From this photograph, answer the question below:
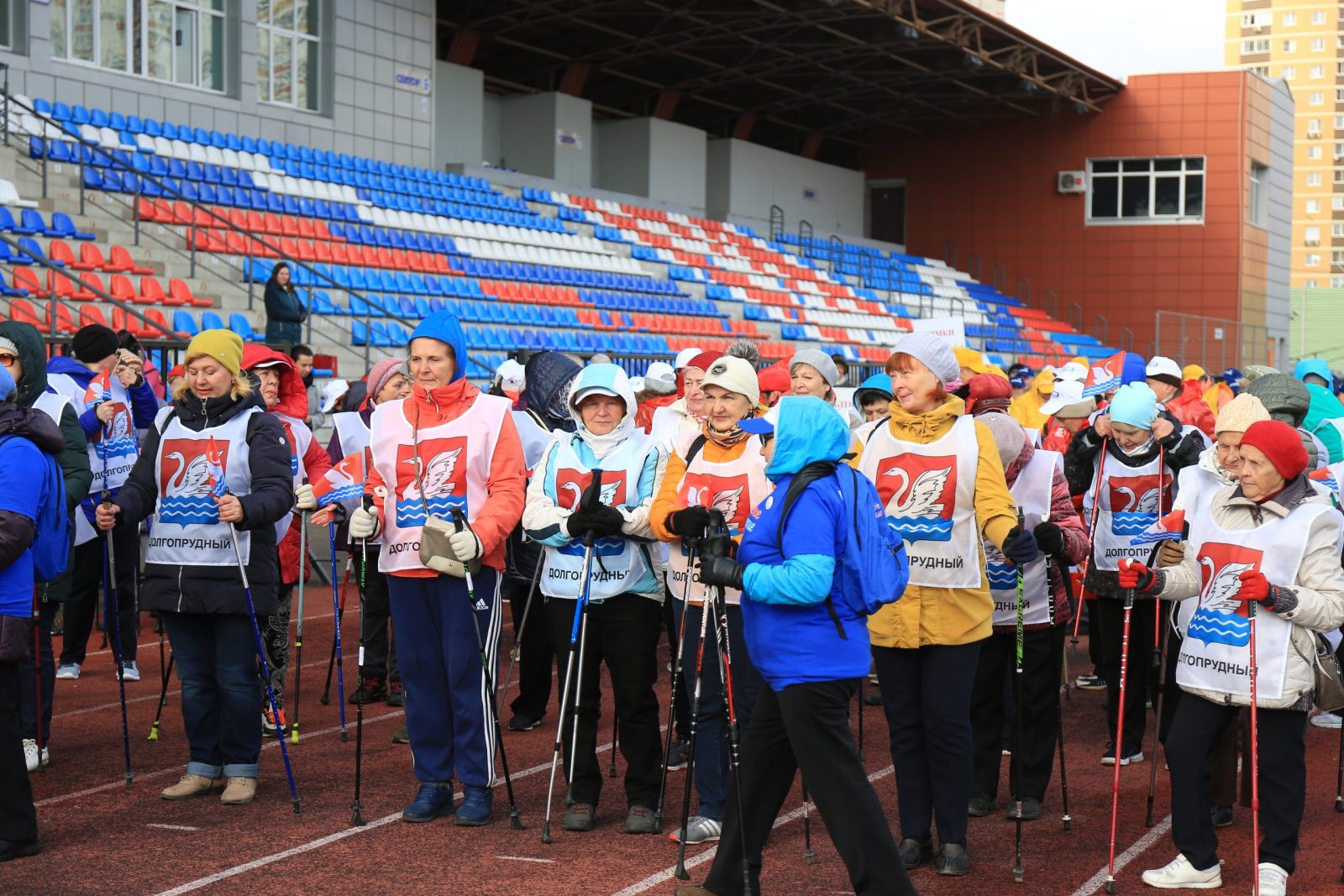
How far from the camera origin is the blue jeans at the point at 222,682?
6.32 meters

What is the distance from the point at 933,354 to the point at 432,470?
7.12 ft

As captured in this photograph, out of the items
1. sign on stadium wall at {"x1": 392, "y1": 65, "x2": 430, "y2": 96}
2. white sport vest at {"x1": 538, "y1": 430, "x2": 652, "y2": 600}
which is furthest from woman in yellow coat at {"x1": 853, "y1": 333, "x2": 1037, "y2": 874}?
sign on stadium wall at {"x1": 392, "y1": 65, "x2": 430, "y2": 96}

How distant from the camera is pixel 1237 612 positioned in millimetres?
5172

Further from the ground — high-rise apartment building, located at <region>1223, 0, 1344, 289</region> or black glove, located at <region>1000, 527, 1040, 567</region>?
high-rise apartment building, located at <region>1223, 0, 1344, 289</region>

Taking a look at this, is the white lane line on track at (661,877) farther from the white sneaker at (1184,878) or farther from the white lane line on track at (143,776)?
the white lane line on track at (143,776)

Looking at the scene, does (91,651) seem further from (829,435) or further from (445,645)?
(829,435)

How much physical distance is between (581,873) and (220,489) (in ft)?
7.80

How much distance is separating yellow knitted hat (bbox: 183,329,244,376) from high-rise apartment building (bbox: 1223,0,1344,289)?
5386 inches

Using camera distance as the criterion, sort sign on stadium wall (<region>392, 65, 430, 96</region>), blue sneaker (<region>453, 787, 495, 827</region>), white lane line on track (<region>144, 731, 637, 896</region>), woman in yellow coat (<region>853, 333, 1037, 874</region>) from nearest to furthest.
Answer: white lane line on track (<region>144, 731, 637, 896</region>) → woman in yellow coat (<region>853, 333, 1037, 874</region>) → blue sneaker (<region>453, 787, 495, 827</region>) → sign on stadium wall (<region>392, 65, 430, 96</region>)

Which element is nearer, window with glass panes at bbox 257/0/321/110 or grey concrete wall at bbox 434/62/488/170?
window with glass panes at bbox 257/0/321/110

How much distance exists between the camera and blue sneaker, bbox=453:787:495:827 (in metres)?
5.98

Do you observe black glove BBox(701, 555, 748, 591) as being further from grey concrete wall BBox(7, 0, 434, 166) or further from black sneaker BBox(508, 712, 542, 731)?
grey concrete wall BBox(7, 0, 434, 166)

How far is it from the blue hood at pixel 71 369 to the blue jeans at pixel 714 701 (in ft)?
15.8

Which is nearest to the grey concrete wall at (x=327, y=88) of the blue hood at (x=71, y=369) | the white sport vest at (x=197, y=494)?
the blue hood at (x=71, y=369)
